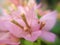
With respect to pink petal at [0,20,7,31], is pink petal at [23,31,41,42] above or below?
below

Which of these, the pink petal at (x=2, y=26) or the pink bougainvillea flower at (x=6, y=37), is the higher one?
the pink petal at (x=2, y=26)

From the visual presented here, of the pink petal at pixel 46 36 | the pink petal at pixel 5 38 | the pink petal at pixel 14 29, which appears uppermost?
the pink petal at pixel 14 29

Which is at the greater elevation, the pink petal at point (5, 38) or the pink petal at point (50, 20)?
the pink petal at point (50, 20)

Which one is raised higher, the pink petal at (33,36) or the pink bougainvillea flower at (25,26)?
the pink bougainvillea flower at (25,26)

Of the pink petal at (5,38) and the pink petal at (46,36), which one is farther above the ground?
the pink petal at (5,38)

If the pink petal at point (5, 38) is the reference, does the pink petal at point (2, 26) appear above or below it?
above

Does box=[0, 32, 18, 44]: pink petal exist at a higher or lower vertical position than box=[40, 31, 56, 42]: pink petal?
higher

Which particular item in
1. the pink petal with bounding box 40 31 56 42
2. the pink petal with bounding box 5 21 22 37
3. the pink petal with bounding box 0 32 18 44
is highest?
the pink petal with bounding box 5 21 22 37

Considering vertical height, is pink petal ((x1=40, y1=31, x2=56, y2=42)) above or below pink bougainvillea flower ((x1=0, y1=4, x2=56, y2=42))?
below
